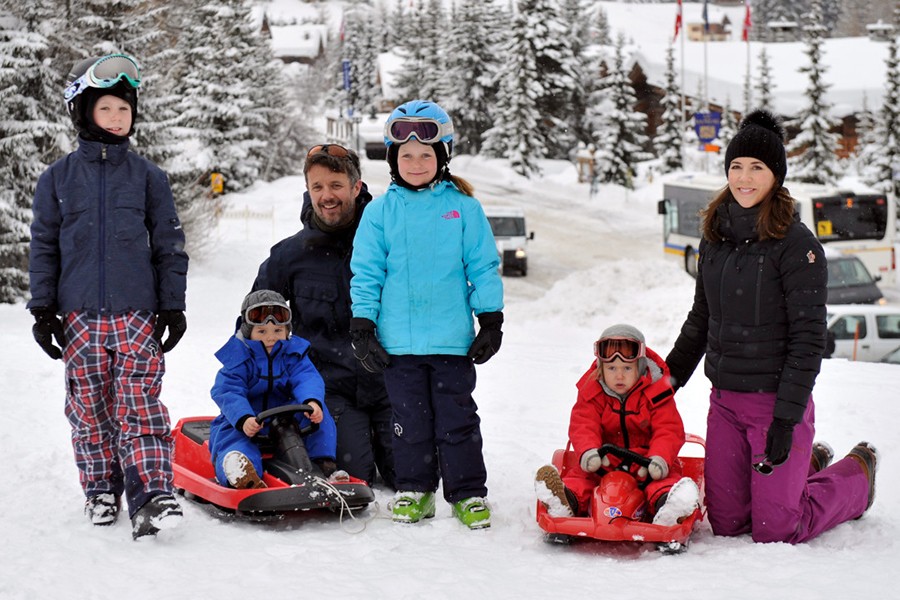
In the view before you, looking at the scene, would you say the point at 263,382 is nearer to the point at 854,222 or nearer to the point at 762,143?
the point at 762,143

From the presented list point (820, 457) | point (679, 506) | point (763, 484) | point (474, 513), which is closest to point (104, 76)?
point (474, 513)

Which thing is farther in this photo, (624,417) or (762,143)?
(624,417)

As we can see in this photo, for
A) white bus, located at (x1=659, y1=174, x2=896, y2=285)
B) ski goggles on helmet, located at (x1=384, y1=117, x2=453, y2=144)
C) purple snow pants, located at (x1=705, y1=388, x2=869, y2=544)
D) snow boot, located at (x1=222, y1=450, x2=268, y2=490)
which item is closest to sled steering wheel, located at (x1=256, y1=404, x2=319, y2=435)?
snow boot, located at (x1=222, y1=450, x2=268, y2=490)

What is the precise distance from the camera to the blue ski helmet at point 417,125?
490cm

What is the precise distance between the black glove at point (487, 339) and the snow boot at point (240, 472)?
3.80ft

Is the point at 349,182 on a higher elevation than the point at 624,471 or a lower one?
higher

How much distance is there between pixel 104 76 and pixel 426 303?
67.3 inches

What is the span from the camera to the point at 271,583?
12.6 ft

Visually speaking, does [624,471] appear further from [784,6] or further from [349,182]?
[784,6]

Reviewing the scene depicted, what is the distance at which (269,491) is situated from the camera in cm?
472

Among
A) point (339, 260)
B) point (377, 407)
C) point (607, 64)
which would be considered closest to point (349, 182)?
point (339, 260)

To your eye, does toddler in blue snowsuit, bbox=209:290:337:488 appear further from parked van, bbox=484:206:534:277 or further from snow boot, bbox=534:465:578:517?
parked van, bbox=484:206:534:277

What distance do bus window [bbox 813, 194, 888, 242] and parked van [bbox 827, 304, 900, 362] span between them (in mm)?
9655

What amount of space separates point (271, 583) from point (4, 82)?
15.4 meters
